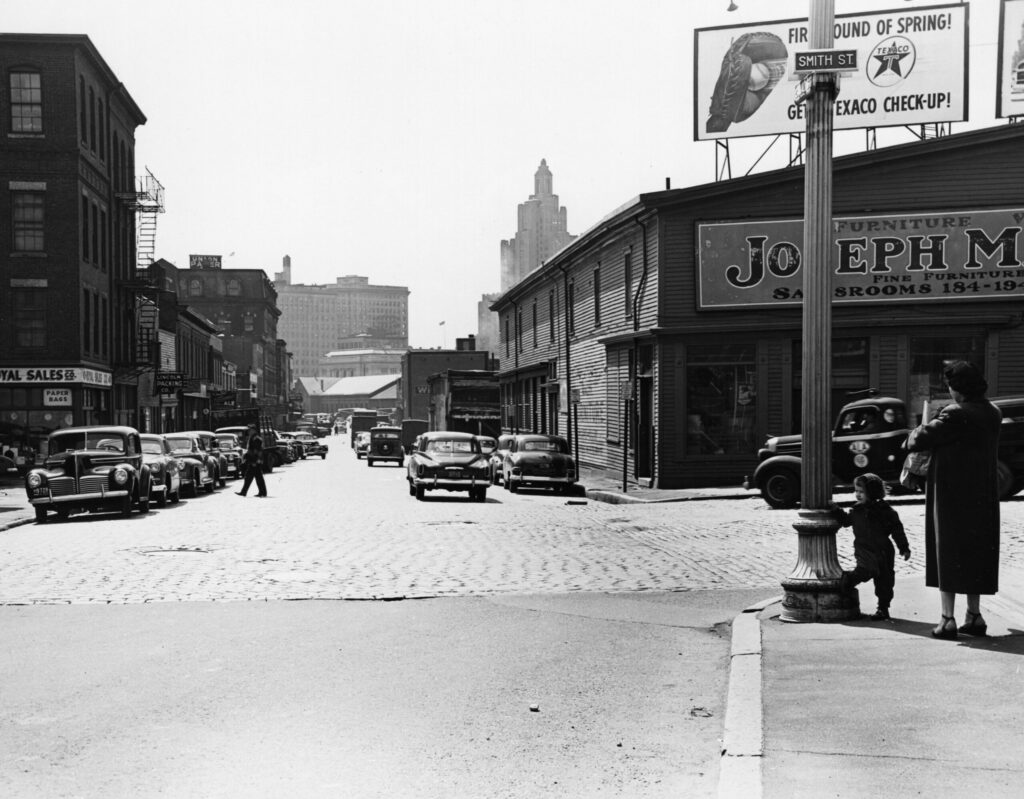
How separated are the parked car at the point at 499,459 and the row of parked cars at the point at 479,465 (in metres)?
0.03

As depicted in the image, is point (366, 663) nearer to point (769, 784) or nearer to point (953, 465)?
point (769, 784)

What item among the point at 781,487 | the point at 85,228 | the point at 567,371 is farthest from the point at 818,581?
the point at 85,228

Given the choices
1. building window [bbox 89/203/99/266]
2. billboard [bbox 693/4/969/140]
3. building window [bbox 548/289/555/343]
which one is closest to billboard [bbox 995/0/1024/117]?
billboard [bbox 693/4/969/140]

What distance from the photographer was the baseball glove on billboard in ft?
104

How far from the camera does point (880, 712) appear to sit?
19.8ft

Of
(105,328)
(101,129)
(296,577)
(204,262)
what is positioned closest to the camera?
(296,577)

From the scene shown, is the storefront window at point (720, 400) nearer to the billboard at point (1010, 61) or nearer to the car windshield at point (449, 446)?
the car windshield at point (449, 446)

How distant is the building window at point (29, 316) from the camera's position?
40781 millimetres

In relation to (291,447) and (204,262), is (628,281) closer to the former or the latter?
(291,447)

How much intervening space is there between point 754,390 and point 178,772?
78.3 feet

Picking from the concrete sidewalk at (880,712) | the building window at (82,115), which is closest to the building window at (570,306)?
the building window at (82,115)

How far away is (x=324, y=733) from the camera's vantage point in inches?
234

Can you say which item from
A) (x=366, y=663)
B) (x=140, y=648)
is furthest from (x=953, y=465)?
(x=140, y=648)

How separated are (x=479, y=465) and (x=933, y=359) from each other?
11.2m
